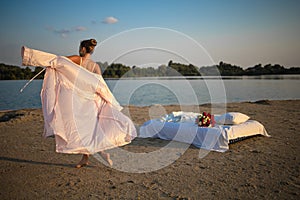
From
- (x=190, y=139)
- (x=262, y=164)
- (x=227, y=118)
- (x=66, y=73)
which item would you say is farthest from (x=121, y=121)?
(x=227, y=118)

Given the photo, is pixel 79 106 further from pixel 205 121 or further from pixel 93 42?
pixel 205 121

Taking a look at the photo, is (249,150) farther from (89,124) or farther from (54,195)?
(54,195)

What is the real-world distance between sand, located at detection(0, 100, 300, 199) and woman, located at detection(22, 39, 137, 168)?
0.50 metres

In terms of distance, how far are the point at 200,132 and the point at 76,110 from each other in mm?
3040

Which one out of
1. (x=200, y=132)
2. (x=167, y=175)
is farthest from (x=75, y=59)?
(x=200, y=132)

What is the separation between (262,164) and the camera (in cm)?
456

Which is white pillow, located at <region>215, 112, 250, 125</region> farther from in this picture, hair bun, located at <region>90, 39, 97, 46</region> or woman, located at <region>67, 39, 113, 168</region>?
hair bun, located at <region>90, 39, 97, 46</region>

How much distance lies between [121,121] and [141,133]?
2679 mm

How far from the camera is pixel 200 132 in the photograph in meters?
5.88

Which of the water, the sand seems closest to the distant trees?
the water

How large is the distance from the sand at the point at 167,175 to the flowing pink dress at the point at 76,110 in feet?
1.86

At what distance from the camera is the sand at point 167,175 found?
11.2 ft

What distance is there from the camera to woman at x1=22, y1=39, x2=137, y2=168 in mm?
3979

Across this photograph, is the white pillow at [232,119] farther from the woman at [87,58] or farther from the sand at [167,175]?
the woman at [87,58]
